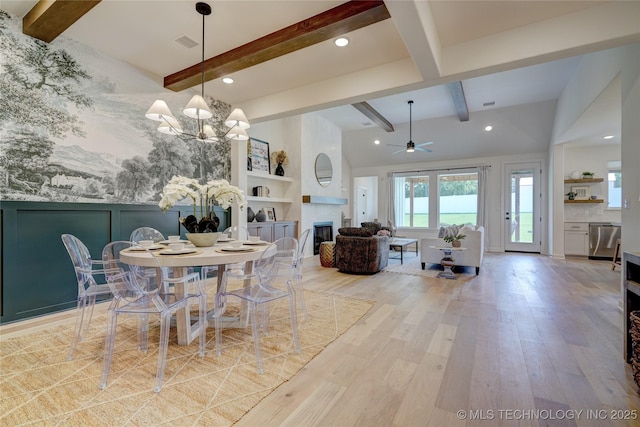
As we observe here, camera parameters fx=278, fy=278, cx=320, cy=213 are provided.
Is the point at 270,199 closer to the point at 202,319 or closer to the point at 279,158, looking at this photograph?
the point at 279,158

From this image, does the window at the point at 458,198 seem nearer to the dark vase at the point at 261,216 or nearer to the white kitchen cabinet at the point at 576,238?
the white kitchen cabinet at the point at 576,238

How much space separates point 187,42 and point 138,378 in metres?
3.30

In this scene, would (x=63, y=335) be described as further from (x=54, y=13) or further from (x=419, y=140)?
(x=419, y=140)

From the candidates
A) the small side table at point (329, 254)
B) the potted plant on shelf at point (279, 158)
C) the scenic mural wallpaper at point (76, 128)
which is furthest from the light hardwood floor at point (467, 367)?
the potted plant on shelf at point (279, 158)

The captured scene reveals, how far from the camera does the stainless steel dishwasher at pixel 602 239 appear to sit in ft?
19.7

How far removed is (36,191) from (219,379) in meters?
2.79

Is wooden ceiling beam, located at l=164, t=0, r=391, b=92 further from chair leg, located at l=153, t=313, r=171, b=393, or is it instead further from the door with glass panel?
the door with glass panel

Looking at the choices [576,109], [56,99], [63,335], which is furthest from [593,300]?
[56,99]

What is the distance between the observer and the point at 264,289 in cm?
225

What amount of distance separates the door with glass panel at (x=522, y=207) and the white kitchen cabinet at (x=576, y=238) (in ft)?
2.85

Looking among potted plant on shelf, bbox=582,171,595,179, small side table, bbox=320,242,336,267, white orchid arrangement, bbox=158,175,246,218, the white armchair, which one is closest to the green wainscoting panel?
white orchid arrangement, bbox=158,175,246,218

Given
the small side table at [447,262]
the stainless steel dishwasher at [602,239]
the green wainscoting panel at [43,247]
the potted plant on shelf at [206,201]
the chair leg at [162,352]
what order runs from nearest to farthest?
the chair leg at [162,352] < the potted plant on shelf at [206,201] < the green wainscoting panel at [43,247] < the small side table at [447,262] < the stainless steel dishwasher at [602,239]

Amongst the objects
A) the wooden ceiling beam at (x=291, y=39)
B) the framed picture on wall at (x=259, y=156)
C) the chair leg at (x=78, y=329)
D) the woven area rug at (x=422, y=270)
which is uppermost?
the wooden ceiling beam at (x=291, y=39)

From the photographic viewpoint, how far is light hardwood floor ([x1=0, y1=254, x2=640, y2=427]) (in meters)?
1.50
